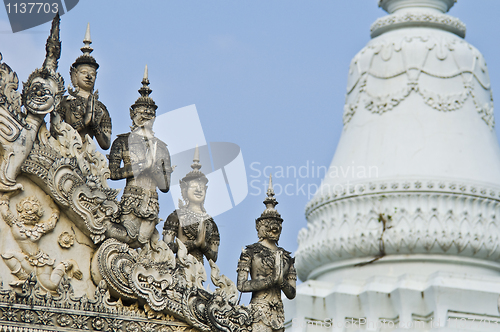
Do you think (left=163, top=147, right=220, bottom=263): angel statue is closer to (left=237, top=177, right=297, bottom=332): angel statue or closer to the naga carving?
the naga carving

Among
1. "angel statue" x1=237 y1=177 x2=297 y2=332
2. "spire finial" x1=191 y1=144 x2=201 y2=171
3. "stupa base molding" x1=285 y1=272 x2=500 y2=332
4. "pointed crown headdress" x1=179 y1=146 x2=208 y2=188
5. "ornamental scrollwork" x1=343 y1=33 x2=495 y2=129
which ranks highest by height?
"ornamental scrollwork" x1=343 y1=33 x2=495 y2=129

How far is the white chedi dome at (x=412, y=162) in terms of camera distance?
25359 mm

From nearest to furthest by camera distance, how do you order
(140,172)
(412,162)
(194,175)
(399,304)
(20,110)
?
(20,110) < (140,172) < (194,175) < (399,304) < (412,162)

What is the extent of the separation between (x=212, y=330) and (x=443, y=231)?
12.4 m

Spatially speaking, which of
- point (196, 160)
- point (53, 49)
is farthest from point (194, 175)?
point (53, 49)

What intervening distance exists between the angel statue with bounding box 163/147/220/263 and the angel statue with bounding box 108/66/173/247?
0.84 meters

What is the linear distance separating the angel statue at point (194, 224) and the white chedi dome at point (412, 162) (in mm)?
10991

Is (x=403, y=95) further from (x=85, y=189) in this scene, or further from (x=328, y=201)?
(x=85, y=189)

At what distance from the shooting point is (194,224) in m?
15.0

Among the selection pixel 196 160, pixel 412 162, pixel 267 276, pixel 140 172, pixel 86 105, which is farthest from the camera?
pixel 412 162

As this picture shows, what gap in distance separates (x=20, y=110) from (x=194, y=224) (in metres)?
3.10

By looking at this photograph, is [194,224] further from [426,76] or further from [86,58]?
[426,76]

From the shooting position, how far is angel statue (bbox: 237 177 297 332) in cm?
1412

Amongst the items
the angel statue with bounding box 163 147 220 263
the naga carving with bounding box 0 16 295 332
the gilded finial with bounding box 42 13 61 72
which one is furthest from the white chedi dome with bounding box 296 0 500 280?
the gilded finial with bounding box 42 13 61 72
